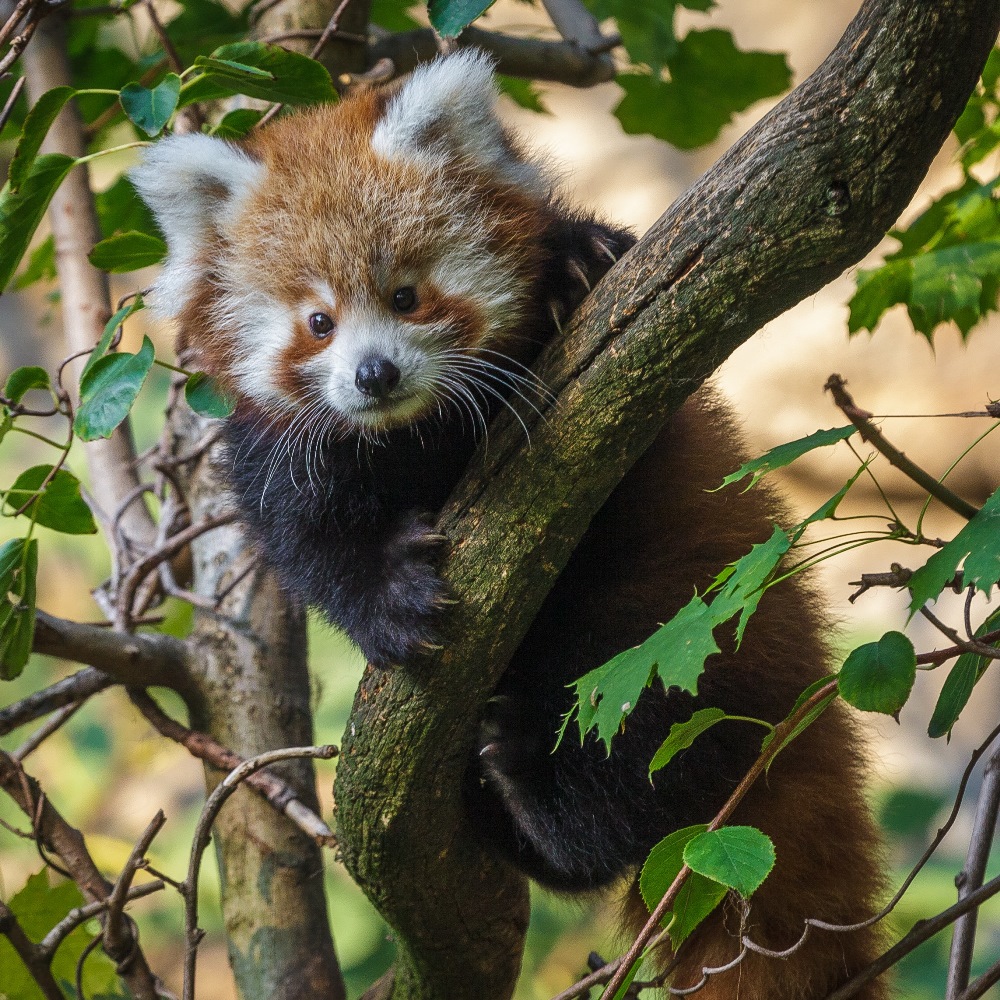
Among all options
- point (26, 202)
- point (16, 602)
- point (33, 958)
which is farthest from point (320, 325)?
point (33, 958)

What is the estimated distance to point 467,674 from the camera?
1.55 m

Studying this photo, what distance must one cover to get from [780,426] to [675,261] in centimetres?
525

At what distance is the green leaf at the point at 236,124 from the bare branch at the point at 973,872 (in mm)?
1655

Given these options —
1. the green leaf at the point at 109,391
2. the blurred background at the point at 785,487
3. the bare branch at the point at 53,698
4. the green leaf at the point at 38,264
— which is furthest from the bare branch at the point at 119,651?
the blurred background at the point at 785,487

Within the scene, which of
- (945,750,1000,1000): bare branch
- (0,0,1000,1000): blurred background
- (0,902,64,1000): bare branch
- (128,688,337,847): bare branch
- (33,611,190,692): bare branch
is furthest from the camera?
(0,0,1000,1000): blurred background

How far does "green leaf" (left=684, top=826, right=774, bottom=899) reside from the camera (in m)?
1.08

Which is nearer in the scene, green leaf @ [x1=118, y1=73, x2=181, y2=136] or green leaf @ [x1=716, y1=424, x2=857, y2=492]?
green leaf @ [x1=716, y1=424, x2=857, y2=492]

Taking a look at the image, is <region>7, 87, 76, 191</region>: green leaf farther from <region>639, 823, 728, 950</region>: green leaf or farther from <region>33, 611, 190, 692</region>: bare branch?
<region>639, 823, 728, 950</region>: green leaf

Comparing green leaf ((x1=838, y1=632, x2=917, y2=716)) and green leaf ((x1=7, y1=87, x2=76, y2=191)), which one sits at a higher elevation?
green leaf ((x1=7, y1=87, x2=76, y2=191))

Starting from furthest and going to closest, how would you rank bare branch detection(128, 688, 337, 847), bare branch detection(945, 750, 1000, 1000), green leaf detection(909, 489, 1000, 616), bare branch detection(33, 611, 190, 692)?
bare branch detection(128, 688, 337, 847)
bare branch detection(33, 611, 190, 692)
bare branch detection(945, 750, 1000, 1000)
green leaf detection(909, 489, 1000, 616)

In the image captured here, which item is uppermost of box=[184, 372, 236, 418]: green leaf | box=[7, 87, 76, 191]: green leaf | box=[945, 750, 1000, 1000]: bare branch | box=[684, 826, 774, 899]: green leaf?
box=[7, 87, 76, 191]: green leaf

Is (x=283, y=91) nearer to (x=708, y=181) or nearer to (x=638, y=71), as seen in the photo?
(x=708, y=181)

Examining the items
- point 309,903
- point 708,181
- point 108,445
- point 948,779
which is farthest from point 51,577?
point 708,181

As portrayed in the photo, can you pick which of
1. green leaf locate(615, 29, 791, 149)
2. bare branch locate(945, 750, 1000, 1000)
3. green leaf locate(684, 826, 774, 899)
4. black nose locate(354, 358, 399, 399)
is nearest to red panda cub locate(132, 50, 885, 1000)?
black nose locate(354, 358, 399, 399)
